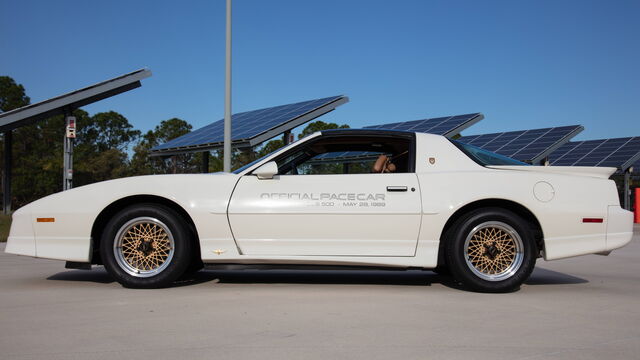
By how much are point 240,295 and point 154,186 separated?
123cm

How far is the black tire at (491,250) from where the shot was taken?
4.78 metres

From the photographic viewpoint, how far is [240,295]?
181 inches

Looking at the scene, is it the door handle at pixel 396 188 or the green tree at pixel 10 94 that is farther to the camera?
the green tree at pixel 10 94

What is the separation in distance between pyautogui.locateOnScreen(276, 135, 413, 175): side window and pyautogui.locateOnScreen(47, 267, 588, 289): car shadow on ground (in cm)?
111

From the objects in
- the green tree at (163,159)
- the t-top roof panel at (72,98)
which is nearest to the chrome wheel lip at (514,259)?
the t-top roof panel at (72,98)

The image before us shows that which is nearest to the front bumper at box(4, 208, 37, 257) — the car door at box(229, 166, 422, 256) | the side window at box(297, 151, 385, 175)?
the car door at box(229, 166, 422, 256)

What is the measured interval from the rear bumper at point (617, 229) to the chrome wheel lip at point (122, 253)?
12.5 ft

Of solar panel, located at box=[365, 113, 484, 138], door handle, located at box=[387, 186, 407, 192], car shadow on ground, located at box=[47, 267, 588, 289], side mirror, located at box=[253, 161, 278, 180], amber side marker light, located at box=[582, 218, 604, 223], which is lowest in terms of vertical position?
car shadow on ground, located at box=[47, 267, 588, 289]

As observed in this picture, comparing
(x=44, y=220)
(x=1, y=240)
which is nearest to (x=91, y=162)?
(x=1, y=240)

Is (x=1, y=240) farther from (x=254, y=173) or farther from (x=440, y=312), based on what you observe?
(x=440, y=312)

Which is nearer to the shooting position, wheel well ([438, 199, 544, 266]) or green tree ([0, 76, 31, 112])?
wheel well ([438, 199, 544, 266])

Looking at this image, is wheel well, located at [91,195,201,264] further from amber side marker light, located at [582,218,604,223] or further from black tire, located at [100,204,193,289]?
amber side marker light, located at [582,218,604,223]

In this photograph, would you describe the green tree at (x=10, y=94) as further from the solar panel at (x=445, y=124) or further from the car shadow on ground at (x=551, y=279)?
the car shadow on ground at (x=551, y=279)

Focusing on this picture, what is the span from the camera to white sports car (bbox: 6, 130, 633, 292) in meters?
4.76
